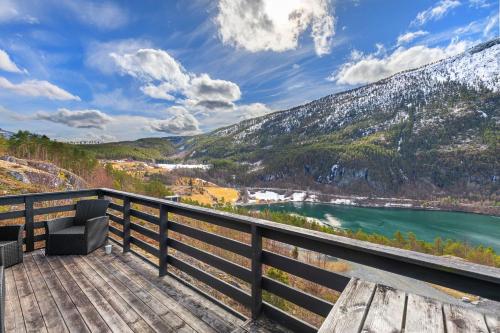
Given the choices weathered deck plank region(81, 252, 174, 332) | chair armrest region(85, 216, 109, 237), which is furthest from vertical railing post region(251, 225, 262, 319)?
chair armrest region(85, 216, 109, 237)

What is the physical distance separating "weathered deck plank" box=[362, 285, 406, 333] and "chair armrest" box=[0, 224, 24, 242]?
4.97 m

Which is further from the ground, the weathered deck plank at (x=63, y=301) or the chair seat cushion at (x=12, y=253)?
the chair seat cushion at (x=12, y=253)

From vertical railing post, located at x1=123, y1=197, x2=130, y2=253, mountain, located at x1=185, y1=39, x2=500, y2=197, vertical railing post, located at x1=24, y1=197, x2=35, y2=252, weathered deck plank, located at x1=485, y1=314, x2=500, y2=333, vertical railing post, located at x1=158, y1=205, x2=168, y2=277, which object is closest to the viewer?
weathered deck plank, located at x1=485, y1=314, x2=500, y2=333

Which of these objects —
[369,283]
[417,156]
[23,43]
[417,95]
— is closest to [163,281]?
[369,283]

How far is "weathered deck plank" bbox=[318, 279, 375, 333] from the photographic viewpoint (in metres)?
1.15

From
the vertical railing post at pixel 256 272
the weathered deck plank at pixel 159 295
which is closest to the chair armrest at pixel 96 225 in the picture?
the weathered deck plank at pixel 159 295

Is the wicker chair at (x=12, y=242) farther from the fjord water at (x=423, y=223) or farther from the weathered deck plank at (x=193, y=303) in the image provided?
the fjord water at (x=423, y=223)

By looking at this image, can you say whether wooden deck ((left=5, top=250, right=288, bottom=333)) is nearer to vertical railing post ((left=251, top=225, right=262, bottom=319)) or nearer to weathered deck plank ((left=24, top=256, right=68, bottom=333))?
weathered deck plank ((left=24, top=256, right=68, bottom=333))

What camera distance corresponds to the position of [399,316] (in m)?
1.23

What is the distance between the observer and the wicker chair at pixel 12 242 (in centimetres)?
394

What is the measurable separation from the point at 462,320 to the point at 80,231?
5.07 meters

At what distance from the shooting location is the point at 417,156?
141 meters

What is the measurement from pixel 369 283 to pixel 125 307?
247cm

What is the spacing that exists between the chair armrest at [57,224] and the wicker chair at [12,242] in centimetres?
34
